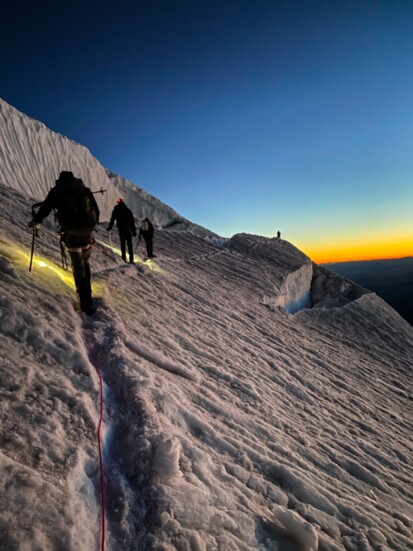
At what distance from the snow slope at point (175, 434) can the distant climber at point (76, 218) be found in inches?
17.2

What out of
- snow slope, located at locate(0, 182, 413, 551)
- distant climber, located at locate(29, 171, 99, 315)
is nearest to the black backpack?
distant climber, located at locate(29, 171, 99, 315)

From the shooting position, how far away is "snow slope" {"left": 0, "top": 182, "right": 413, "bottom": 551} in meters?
2.26

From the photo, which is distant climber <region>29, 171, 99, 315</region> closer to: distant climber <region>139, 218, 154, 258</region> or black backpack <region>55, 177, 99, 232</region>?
black backpack <region>55, 177, 99, 232</region>

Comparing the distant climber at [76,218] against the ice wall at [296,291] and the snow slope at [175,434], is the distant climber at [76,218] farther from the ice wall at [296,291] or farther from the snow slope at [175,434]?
the ice wall at [296,291]

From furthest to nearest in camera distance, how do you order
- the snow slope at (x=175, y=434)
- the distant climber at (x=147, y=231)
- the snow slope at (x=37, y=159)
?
the snow slope at (x=37, y=159) → the distant climber at (x=147, y=231) → the snow slope at (x=175, y=434)

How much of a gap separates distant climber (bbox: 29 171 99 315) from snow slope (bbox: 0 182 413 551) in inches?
17.2

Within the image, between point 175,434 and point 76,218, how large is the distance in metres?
3.35

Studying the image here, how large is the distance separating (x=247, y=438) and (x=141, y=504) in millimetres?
1708

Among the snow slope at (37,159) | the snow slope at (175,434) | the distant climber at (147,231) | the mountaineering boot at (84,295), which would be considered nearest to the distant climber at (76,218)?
the mountaineering boot at (84,295)

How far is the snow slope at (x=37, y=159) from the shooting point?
18.0 meters

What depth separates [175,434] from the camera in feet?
10.2

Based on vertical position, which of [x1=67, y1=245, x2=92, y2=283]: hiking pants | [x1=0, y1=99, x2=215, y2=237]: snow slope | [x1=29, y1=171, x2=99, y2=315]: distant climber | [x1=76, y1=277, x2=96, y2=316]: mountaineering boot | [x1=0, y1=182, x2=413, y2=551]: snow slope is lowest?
[x1=0, y1=182, x2=413, y2=551]: snow slope

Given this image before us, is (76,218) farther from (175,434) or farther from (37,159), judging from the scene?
(37,159)

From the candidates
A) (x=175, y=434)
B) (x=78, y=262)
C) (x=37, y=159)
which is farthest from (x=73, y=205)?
(x=37, y=159)
